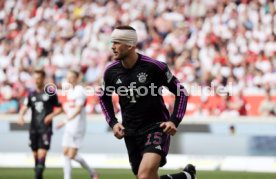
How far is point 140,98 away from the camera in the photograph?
31.6 feet

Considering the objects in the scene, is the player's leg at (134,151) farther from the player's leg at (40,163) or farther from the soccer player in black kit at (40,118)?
the soccer player in black kit at (40,118)

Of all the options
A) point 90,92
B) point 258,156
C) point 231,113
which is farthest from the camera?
point 90,92

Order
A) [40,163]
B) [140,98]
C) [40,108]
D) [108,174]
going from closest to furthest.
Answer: [140,98] → [40,163] → [40,108] → [108,174]

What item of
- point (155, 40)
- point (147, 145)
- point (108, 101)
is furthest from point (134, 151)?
point (155, 40)

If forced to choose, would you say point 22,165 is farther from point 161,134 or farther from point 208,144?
point 161,134

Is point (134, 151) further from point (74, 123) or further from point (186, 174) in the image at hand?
point (74, 123)

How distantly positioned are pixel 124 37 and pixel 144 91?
703mm

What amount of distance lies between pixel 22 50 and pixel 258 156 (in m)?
9.74

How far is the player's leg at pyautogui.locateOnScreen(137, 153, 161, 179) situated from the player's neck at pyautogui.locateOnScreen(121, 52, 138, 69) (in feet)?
3.56

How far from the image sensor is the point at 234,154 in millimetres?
18797

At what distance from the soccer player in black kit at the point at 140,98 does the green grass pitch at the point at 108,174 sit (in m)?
6.89

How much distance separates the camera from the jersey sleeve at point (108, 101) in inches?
391

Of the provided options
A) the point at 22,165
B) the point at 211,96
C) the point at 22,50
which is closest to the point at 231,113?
the point at 211,96

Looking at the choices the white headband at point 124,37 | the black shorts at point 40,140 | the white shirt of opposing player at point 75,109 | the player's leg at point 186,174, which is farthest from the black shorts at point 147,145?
the white shirt of opposing player at point 75,109
